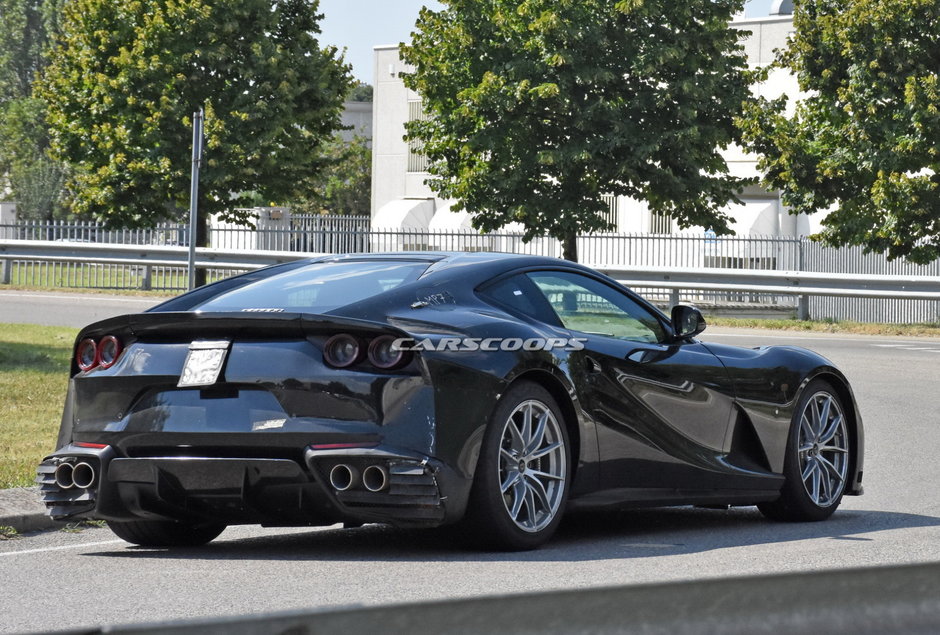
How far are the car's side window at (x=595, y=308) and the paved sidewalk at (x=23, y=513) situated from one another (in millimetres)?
2606

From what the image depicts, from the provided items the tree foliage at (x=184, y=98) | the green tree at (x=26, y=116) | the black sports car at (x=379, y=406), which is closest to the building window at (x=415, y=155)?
the green tree at (x=26, y=116)

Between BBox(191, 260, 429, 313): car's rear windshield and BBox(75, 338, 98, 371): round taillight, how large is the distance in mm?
445

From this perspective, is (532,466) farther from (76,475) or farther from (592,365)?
(76,475)

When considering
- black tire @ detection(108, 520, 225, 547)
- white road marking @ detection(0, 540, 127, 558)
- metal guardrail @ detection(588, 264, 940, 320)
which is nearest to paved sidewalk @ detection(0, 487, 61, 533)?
white road marking @ detection(0, 540, 127, 558)

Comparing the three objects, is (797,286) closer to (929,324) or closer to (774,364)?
(929,324)

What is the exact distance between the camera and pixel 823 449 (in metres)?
8.02

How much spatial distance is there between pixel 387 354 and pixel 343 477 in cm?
50

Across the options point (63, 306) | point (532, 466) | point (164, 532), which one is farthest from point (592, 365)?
point (63, 306)

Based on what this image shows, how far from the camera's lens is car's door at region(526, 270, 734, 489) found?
6797 mm

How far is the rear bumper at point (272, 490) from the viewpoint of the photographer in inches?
232

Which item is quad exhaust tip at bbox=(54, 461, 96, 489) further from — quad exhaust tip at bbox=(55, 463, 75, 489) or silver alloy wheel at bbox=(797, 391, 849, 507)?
silver alloy wheel at bbox=(797, 391, 849, 507)

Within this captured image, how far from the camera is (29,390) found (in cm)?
1323

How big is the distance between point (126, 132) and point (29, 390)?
904 inches

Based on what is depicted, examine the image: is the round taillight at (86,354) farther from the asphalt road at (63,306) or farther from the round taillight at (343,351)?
the asphalt road at (63,306)
